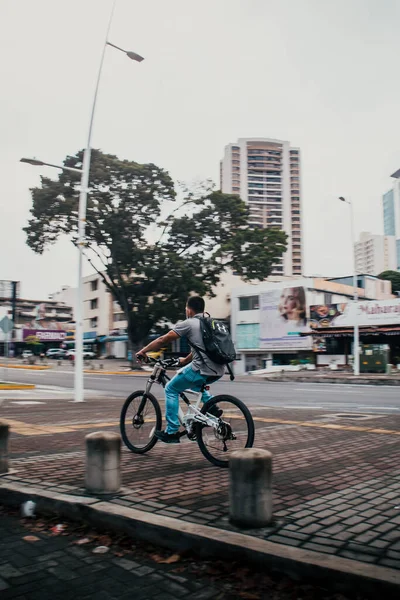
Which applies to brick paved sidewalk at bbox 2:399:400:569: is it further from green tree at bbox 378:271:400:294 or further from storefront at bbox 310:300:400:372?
green tree at bbox 378:271:400:294

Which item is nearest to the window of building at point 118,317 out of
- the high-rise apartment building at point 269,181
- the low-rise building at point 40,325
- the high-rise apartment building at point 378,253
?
the low-rise building at point 40,325

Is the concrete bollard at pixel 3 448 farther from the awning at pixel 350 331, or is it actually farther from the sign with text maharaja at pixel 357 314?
the awning at pixel 350 331

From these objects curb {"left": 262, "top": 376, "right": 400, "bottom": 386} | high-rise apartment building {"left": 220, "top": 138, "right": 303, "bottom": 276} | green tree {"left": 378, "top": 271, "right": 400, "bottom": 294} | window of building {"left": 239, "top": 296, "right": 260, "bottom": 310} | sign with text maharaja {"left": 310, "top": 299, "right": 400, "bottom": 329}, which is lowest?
curb {"left": 262, "top": 376, "right": 400, "bottom": 386}

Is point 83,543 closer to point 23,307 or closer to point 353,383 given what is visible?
point 353,383

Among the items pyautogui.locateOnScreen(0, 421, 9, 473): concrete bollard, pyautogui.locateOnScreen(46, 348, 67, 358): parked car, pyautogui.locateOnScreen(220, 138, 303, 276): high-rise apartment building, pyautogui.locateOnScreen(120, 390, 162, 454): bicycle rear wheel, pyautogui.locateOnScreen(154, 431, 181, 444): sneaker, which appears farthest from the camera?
pyautogui.locateOnScreen(220, 138, 303, 276): high-rise apartment building

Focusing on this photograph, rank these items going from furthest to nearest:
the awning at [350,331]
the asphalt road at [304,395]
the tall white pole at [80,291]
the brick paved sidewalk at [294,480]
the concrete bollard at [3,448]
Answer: the awning at [350,331] → the tall white pole at [80,291] → the asphalt road at [304,395] → the concrete bollard at [3,448] → the brick paved sidewalk at [294,480]

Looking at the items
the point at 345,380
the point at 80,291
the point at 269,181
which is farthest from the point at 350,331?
the point at 269,181

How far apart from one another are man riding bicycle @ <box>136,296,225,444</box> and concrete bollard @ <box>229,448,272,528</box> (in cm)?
159

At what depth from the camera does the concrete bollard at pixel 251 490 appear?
128 inches

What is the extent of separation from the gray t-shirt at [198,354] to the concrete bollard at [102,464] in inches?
47.5

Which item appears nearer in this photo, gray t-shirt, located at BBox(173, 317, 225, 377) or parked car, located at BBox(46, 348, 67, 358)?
gray t-shirt, located at BBox(173, 317, 225, 377)

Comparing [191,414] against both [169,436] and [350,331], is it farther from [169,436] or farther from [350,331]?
[350,331]

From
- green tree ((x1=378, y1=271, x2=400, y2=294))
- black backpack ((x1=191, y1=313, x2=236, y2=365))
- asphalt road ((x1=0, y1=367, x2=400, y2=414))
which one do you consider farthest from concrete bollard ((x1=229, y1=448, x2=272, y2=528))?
green tree ((x1=378, y1=271, x2=400, y2=294))

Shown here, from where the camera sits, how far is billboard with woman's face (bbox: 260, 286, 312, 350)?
4125 centimetres
